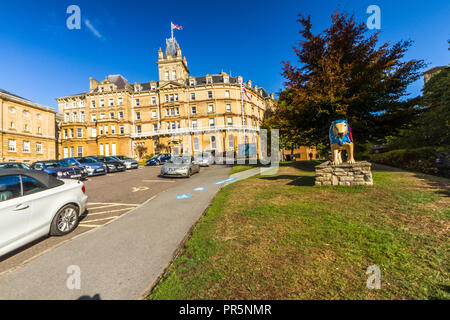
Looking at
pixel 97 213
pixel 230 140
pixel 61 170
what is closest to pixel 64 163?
pixel 61 170

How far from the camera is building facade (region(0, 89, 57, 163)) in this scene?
2823cm

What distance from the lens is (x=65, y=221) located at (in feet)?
14.6

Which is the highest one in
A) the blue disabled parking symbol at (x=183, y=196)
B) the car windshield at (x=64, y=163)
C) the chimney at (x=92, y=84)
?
the chimney at (x=92, y=84)

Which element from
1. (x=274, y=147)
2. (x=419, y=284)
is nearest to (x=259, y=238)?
(x=419, y=284)

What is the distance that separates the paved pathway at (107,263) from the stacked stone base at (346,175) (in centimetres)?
508

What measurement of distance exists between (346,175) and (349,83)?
5.98 meters

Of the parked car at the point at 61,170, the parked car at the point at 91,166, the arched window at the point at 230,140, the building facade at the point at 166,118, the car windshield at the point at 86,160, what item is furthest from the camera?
the arched window at the point at 230,140

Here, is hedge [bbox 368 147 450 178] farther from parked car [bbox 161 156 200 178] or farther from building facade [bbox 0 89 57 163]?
building facade [bbox 0 89 57 163]

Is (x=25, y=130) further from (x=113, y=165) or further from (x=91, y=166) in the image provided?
(x=91, y=166)

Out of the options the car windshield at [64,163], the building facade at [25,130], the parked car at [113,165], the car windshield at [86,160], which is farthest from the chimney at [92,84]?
the car windshield at [64,163]

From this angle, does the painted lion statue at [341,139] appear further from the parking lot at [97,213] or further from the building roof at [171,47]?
the building roof at [171,47]

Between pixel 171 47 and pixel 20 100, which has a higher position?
pixel 171 47

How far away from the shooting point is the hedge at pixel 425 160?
29.8 ft
